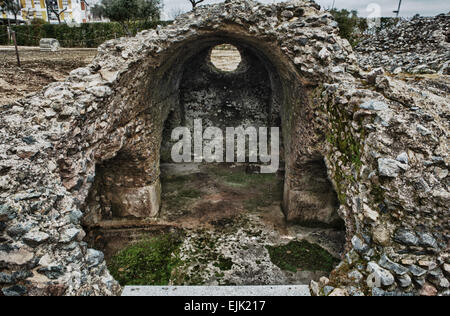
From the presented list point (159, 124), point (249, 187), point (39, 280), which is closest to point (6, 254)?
point (39, 280)

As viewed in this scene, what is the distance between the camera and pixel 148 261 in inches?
199

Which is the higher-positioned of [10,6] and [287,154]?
[10,6]

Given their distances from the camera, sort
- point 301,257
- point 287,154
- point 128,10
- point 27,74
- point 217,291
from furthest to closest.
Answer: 1. point 128,10
2. point 27,74
3. point 287,154
4. point 301,257
5. point 217,291

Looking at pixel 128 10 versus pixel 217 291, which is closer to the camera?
pixel 217 291

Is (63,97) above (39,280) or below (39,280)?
above

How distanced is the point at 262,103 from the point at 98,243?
18.2 ft

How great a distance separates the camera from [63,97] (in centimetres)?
391

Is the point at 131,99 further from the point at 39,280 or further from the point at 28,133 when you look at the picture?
the point at 39,280

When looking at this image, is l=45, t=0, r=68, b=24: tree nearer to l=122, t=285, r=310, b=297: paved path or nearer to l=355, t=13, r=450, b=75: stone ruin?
l=355, t=13, r=450, b=75: stone ruin

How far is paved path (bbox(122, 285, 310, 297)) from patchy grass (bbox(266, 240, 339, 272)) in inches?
106

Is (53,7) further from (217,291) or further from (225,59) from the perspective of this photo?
(217,291)

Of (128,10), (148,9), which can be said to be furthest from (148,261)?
(148,9)

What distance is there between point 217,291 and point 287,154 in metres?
4.21

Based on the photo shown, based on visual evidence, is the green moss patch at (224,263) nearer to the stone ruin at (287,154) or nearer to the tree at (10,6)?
the stone ruin at (287,154)
